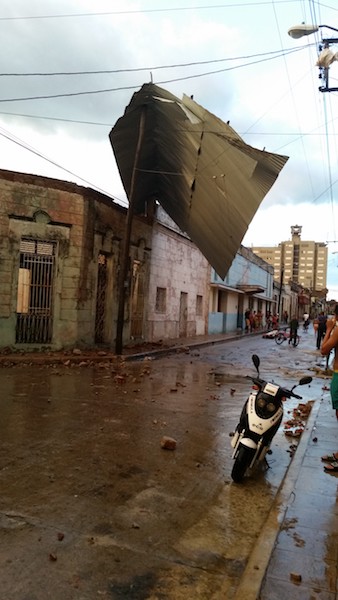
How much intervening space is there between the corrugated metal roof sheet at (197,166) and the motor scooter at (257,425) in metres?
8.64

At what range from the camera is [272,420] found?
15.7 feet

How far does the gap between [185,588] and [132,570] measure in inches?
14.5

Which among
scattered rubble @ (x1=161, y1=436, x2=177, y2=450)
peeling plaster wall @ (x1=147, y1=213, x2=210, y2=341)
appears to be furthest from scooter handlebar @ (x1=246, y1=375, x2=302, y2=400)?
peeling plaster wall @ (x1=147, y1=213, x2=210, y2=341)

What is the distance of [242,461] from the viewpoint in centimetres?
466

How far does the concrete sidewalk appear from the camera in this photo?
9.39ft

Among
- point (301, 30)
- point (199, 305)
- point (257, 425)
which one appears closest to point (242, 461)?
point (257, 425)

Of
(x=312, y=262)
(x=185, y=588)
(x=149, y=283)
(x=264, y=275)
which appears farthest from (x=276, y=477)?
(x=312, y=262)

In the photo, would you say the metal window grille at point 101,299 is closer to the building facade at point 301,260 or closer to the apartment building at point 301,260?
the building facade at point 301,260

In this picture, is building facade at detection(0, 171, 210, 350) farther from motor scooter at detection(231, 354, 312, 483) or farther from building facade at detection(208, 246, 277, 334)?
building facade at detection(208, 246, 277, 334)

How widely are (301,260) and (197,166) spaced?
122m

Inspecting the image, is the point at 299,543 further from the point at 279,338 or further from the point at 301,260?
the point at 301,260

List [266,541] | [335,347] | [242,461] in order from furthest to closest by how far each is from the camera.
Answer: [335,347] < [242,461] < [266,541]

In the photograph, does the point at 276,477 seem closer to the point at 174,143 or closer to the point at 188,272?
the point at 174,143

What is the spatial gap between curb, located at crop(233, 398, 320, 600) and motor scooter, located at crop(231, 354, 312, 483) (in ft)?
1.34
